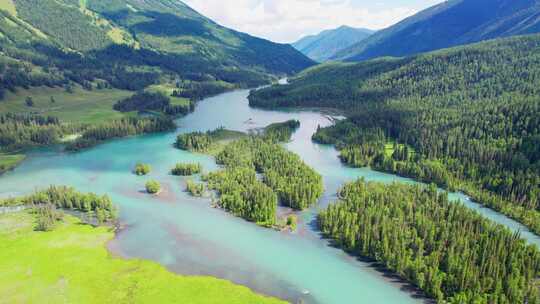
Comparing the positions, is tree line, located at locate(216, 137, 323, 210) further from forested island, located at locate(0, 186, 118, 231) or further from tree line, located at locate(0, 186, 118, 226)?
forested island, located at locate(0, 186, 118, 231)

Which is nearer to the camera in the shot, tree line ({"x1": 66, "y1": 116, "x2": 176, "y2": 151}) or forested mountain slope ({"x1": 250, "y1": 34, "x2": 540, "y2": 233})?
forested mountain slope ({"x1": 250, "y1": 34, "x2": 540, "y2": 233})

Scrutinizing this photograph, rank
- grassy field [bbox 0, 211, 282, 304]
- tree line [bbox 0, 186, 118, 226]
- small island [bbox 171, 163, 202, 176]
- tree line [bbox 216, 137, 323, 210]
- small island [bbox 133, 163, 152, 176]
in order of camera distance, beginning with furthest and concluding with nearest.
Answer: small island [bbox 133, 163, 152, 176]
small island [bbox 171, 163, 202, 176]
tree line [bbox 216, 137, 323, 210]
tree line [bbox 0, 186, 118, 226]
grassy field [bbox 0, 211, 282, 304]

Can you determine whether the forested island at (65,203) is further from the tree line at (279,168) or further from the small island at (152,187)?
the tree line at (279,168)

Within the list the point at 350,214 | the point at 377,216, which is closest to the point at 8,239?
the point at 350,214

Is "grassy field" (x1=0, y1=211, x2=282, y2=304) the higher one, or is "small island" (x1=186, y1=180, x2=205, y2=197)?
"small island" (x1=186, y1=180, x2=205, y2=197)

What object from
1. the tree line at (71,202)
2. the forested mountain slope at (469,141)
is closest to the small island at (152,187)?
the tree line at (71,202)

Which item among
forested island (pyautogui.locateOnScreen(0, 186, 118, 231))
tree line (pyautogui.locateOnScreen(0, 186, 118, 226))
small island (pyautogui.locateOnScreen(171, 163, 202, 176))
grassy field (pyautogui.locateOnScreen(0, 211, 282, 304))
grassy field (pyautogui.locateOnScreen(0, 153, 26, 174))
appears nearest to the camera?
grassy field (pyautogui.locateOnScreen(0, 211, 282, 304))

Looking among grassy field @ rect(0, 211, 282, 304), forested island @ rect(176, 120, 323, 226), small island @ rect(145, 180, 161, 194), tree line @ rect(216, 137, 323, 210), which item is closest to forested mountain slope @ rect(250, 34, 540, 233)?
tree line @ rect(216, 137, 323, 210)
